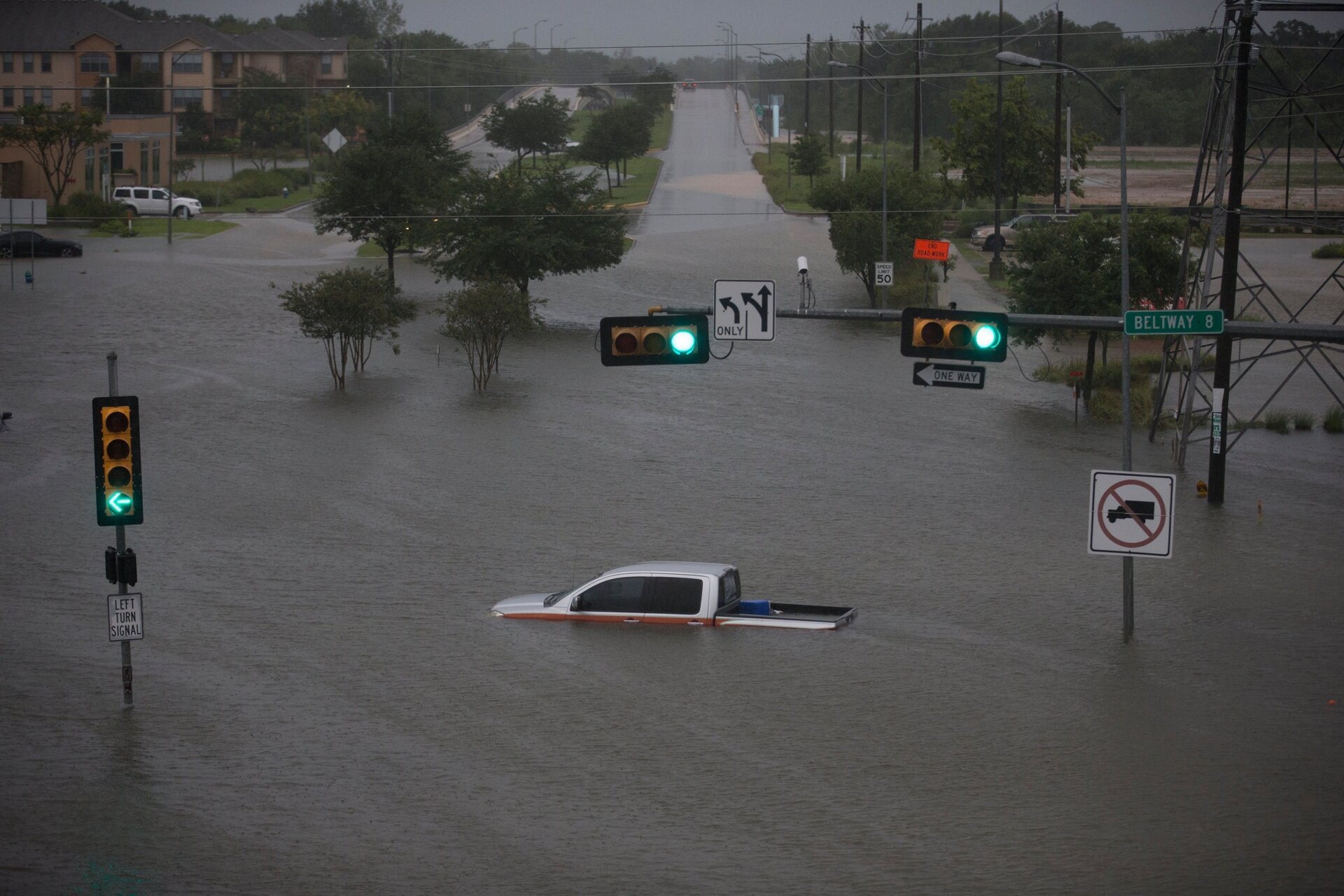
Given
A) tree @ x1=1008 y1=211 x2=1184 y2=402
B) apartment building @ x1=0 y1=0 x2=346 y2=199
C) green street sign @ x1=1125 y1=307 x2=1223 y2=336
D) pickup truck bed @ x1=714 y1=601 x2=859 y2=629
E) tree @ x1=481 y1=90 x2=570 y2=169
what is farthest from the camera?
tree @ x1=481 y1=90 x2=570 y2=169

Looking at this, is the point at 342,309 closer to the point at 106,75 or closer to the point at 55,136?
the point at 55,136

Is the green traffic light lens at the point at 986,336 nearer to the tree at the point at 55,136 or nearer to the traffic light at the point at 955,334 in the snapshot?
the traffic light at the point at 955,334

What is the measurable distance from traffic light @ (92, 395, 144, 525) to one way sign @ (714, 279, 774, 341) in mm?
6826

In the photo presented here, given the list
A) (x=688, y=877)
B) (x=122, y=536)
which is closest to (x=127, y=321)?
(x=122, y=536)

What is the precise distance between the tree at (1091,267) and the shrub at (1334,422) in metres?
5.18

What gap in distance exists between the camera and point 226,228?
72688 millimetres

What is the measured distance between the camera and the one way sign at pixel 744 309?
16.8 metres

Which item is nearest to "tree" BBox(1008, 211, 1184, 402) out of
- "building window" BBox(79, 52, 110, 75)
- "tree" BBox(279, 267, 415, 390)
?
"tree" BBox(279, 267, 415, 390)

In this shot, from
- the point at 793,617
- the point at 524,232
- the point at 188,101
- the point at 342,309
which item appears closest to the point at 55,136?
the point at 524,232

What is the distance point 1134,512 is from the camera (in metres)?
18.7

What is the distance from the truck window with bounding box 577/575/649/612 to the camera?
65.6 ft

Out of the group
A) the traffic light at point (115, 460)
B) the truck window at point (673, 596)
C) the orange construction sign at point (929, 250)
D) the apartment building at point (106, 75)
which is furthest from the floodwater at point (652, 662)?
the apartment building at point (106, 75)

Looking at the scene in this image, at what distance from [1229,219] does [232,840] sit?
22822 mm

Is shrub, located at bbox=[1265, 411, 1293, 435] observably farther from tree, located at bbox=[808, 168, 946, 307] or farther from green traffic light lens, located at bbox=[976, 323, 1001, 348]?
green traffic light lens, located at bbox=[976, 323, 1001, 348]
